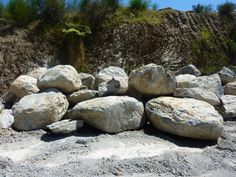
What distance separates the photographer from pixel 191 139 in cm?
509

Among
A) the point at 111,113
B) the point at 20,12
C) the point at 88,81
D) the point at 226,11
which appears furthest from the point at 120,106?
the point at 226,11

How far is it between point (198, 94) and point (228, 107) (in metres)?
0.93

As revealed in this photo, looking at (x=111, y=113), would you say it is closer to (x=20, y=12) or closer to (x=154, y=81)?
(x=154, y=81)

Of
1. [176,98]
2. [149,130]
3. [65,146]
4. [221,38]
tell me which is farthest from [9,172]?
[221,38]

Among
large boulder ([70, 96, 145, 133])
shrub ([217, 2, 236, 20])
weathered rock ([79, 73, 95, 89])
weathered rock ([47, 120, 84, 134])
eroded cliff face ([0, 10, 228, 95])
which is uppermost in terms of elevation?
shrub ([217, 2, 236, 20])

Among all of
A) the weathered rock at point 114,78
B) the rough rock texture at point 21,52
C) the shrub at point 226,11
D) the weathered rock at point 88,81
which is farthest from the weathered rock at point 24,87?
the shrub at point 226,11

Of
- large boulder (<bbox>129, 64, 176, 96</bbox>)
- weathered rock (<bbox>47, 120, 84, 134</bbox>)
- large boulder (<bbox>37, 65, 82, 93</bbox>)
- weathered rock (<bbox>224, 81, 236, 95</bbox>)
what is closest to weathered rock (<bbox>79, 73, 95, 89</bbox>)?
large boulder (<bbox>37, 65, 82, 93</bbox>)

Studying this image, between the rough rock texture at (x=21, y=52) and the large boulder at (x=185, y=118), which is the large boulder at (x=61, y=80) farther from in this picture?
the rough rock texture at (x=21, y=52)

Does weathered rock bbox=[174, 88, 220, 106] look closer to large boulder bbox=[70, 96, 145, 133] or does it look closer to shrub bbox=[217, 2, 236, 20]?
large boulder bbox=[70, 96, 145, 133]

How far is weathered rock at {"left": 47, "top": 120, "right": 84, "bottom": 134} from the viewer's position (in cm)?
495

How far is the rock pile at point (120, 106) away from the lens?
5012mm

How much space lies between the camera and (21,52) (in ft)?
28.7

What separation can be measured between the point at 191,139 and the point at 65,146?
5.65 ft

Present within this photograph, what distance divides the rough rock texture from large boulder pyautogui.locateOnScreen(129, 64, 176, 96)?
Result: 3796 millimetres
